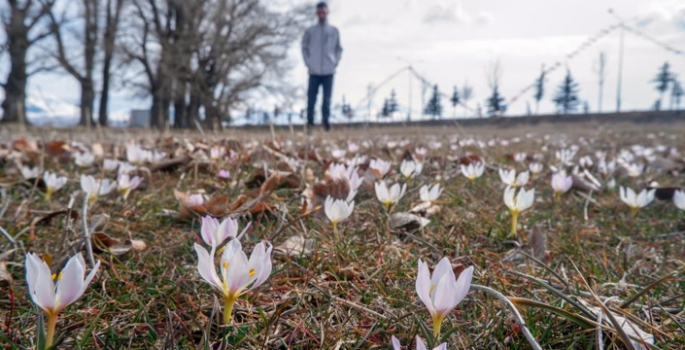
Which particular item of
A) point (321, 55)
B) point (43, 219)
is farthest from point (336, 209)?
point (321, 55)

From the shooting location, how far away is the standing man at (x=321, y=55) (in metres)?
7.27

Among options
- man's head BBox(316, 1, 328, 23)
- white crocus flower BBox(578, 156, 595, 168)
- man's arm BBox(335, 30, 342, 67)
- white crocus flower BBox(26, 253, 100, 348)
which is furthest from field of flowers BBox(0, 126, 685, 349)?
man's arm BBox(335, 30, 342, 67)

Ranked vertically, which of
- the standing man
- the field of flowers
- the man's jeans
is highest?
the standing man

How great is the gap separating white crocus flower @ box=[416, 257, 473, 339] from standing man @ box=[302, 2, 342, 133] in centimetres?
660

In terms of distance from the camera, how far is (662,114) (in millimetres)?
30594

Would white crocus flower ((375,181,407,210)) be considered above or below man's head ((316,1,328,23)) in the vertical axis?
below

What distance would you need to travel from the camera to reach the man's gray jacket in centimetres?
728

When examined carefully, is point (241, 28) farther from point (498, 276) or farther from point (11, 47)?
point (498, 276)

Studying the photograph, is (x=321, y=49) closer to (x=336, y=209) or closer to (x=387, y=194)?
(x=387, y=194)

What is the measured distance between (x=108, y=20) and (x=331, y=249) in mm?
22035

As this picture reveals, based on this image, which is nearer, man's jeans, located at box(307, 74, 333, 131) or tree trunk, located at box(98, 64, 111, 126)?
man's jeans, located at box(307, 74, 333, 131)

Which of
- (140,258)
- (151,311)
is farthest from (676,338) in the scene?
(140,258)

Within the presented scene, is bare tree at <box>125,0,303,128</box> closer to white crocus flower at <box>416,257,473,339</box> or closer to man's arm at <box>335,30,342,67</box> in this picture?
man's arm at <box>335,30,342,67</box>

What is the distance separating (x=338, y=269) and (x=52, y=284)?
617 millimetres
